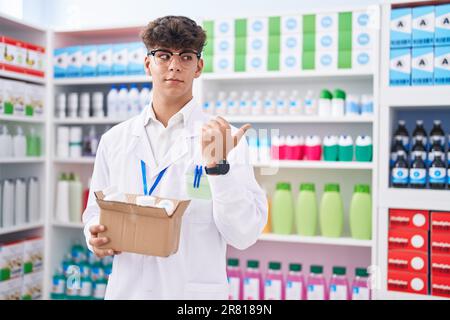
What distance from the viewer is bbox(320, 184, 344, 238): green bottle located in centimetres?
311

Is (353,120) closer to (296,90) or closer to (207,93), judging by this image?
(296,90)

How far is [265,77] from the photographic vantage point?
321cm

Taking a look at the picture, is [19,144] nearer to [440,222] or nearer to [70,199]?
[70,199]

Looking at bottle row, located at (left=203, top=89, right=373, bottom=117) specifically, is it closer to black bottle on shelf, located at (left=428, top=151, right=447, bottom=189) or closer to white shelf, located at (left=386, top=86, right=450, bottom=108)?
white shelf, located at (left=386, top=86, right=450, bottom=108)

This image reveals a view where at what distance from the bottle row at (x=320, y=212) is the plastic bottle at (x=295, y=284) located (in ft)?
0.74

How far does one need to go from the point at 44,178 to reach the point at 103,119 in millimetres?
662

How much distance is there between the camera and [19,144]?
11.5 ft

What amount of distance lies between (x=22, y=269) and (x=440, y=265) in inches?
109

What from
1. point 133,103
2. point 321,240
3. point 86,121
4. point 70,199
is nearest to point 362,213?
point 321,240

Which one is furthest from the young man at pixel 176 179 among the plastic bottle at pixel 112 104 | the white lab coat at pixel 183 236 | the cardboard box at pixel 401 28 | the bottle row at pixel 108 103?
the plastic bottle at pixel 112 104

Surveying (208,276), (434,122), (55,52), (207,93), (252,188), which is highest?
(55,52)

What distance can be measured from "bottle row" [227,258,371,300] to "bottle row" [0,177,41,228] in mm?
1510

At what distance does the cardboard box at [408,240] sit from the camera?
2.88 meters

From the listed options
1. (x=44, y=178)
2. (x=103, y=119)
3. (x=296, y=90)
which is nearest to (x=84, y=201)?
(x=44, y=178)
